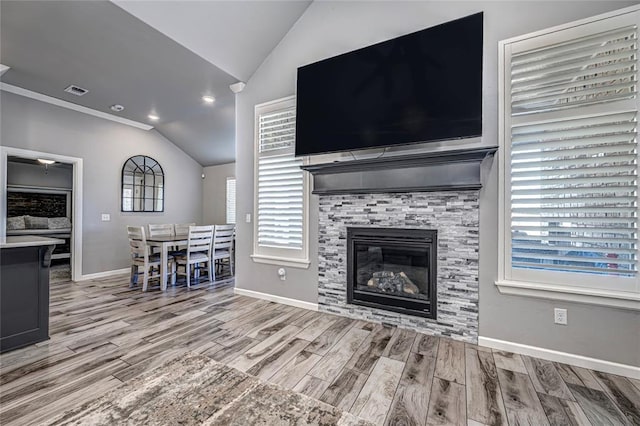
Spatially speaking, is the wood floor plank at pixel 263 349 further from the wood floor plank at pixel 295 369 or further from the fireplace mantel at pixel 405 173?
the fireplace mantel at pixel 405 173

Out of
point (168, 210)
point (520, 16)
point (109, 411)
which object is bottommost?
point (109, 411)

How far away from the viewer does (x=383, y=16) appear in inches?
117

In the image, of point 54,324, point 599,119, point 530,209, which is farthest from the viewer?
point 54,324

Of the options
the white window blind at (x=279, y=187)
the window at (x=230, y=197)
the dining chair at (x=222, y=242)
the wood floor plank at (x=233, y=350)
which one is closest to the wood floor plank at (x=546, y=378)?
the wood floor plank at (x=233, y=350)

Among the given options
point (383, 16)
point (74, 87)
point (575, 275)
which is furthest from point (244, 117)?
point (575, 275)

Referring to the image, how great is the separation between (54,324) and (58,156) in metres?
3.09

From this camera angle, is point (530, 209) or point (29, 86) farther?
point (29, 86)

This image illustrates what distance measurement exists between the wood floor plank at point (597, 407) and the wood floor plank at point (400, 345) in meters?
1.09

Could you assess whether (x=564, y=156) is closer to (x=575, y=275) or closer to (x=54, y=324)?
(x=575, y=275)

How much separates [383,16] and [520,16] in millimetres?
1278

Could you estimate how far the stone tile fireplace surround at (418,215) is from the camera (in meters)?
2.52

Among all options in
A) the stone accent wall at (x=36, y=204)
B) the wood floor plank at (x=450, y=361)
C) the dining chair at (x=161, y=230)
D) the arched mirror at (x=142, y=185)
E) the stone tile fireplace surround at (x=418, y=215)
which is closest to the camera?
the wood floor plank at (x=450, y=361)

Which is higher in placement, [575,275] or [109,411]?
[575,275]

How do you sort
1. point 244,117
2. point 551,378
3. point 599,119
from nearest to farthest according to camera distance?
1. point 551,378
2. point 599,119
3. point 244,117
